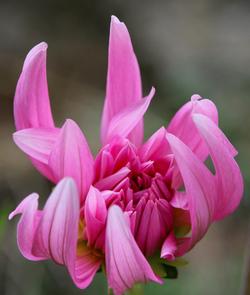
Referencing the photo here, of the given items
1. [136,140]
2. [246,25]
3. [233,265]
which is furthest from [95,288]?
[246,25]

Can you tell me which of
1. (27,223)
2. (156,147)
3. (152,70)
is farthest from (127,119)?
(152,70)

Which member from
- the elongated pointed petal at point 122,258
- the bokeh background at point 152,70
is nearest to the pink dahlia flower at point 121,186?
the elongated pointed petal at point 122,258

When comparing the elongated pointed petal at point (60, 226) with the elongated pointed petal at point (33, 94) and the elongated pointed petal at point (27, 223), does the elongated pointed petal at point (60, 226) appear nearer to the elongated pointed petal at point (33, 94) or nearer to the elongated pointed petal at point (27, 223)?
the elongated pointed petal at point (27, 223)

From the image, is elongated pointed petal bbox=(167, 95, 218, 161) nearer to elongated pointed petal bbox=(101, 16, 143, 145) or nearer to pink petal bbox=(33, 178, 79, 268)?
elongated pointed petal bbox=(101, 16, 143, 145)

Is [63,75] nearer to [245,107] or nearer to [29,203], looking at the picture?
[245,107]

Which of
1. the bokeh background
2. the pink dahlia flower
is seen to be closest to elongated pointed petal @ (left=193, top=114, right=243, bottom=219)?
the pink dahlia flower
